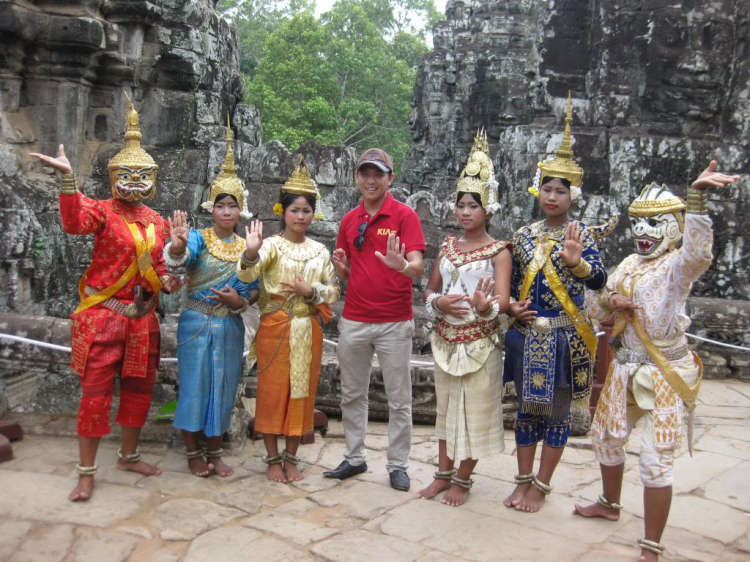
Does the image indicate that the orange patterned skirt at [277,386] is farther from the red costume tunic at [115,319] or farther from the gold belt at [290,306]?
the red costume tunic at [115,319]

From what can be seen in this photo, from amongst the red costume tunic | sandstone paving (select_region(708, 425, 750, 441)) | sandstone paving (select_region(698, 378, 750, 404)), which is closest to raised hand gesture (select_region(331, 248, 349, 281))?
the red costume tunic

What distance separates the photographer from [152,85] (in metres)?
7.11

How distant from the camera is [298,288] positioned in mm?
4152

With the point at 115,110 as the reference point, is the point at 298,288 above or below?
below

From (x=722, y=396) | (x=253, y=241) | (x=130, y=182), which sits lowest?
(x=722, y=396)

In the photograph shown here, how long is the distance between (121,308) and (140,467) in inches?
35.1

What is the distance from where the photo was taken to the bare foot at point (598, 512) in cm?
380

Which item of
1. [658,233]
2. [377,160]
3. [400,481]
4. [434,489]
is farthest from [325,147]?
[658,233]

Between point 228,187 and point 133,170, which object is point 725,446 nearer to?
point 228,187

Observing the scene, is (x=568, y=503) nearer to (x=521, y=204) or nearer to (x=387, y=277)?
(x=387, y=277)

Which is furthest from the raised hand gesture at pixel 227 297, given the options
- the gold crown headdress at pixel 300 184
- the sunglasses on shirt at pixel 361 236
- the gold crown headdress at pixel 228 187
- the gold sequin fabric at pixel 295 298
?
the sunglasses on shirt at pixel 361 236

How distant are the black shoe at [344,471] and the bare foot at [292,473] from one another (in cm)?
15

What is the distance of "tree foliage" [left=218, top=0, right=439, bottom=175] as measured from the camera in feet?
80.7

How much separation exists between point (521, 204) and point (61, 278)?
4.67m
